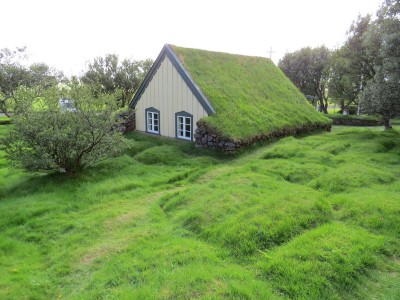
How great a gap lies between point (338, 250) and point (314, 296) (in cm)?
132

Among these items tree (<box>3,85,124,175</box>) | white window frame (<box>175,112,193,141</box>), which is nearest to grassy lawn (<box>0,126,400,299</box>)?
tree (<box>3,85,124,175</box>)

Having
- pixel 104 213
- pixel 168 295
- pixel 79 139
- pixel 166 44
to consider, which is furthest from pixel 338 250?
pixel 166 44

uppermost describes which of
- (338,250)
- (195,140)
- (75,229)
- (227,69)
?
(227,69)

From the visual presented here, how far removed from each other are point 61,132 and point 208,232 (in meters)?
7.17

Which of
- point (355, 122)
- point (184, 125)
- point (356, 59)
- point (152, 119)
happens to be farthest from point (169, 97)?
point (355, 122)

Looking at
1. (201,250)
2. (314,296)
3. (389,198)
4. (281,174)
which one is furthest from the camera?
(281,174)

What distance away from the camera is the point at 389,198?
300 inches

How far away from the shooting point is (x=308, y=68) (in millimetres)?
40531

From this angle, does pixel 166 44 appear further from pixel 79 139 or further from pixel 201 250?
pixel 201 250

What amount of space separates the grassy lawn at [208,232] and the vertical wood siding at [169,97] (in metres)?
5.46

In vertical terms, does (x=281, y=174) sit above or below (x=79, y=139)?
below

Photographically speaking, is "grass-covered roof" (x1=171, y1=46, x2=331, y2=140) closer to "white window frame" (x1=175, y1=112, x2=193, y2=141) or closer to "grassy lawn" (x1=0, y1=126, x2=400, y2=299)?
"white window frame" (x1=175, y1=112, x2=193, y2=141)

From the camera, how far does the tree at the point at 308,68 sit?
3962cm

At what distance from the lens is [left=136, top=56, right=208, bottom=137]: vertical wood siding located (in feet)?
54.0
